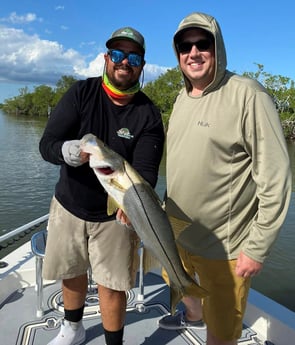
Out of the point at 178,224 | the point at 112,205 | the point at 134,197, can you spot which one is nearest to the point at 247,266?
the point at 178,224

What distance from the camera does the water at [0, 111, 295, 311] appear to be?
27.3ft

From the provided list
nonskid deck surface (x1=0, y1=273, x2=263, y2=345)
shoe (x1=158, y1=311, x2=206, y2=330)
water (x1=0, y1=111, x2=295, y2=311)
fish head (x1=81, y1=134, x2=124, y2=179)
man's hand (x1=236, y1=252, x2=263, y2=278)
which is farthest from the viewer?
water (x1=0, y1=111, x2=295, y2=311)

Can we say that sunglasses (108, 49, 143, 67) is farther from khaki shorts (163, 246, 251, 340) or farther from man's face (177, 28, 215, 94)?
khaki shorts (163, 246, 251, 340)

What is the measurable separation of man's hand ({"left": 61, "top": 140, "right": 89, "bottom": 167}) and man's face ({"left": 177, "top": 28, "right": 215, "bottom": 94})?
1.01m

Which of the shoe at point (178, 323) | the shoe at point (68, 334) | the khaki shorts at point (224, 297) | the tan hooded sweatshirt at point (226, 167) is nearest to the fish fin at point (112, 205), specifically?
the tan hooded sweatshirt at point (226, 167)

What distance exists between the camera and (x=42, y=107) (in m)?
112

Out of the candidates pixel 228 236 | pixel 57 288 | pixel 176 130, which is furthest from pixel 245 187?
pixel 57 288

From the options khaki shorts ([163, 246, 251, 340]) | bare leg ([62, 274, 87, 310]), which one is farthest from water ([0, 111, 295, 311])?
bare leg ([62, 274, 87, 310])

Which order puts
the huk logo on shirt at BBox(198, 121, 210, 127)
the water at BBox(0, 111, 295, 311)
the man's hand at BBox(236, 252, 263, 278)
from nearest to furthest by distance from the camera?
the man's hand at BBox(236, 252, 263, 278)
the huk logo on shirt at BBox(198, 121, 210, 127)
the water at BBox(0, 111, 295, 311)

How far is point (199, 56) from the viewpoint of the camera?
9.05 feet

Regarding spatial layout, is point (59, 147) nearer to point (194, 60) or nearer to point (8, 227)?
point (194, 60)

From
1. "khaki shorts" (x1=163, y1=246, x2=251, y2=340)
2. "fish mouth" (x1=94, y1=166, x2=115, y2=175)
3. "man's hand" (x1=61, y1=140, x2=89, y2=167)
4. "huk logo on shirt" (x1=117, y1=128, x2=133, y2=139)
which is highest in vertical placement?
"huk logo on shirt" (x1=117, y1=128, x2=133, y2=139)

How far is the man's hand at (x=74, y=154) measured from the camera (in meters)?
2.49

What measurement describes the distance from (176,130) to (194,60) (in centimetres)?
54
